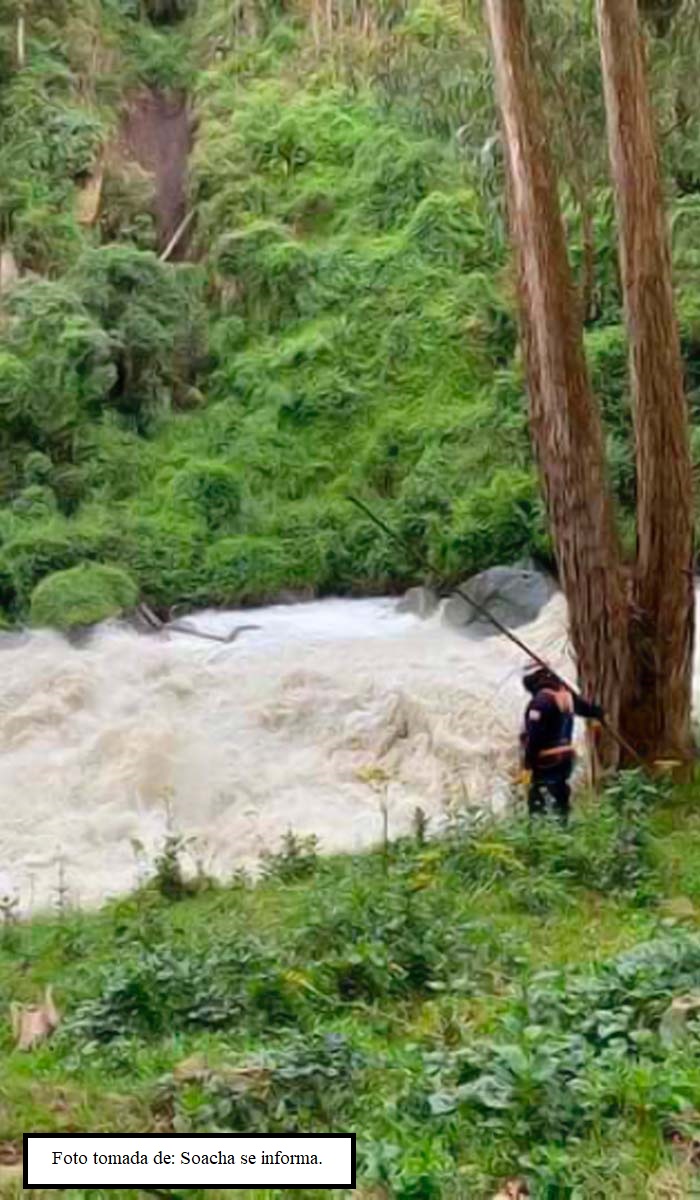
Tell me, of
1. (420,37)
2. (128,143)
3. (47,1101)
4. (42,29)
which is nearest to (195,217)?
(128,143)

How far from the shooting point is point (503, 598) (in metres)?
17.1

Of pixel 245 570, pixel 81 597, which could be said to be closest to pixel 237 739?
Result: pixel 81 597

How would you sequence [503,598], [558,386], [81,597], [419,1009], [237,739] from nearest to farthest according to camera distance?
[419,1009] → [558,386] → [237,739] → [503,598] → [81,597]

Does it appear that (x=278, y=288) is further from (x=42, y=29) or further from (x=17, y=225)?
(x=42, y=29)

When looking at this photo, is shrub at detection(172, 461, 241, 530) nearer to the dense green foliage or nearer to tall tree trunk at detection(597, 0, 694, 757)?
the dense green foliage

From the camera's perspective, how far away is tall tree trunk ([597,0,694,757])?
29.0 ft

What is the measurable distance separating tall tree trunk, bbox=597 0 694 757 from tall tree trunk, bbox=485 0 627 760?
217 millimetres

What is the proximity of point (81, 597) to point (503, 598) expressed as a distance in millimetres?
4972

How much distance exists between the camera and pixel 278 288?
24547 millimetres
